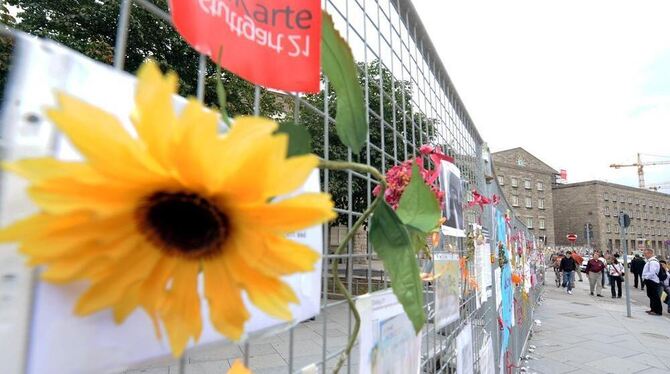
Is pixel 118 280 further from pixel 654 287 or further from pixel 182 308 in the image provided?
pixel 654 287

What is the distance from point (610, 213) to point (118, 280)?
61425mm

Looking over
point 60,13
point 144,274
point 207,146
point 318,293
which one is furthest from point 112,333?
point 60,13

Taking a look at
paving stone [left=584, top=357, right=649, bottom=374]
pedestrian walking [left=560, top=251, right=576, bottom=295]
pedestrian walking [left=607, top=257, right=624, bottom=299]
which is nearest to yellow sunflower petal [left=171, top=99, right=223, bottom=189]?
paving stone [left=584, top=357, right=649, bottom=374]

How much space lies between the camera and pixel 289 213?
274 mm

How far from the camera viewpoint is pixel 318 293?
0.61 metres

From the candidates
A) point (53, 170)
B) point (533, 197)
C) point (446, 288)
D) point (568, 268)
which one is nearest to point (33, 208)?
point (53, 170)

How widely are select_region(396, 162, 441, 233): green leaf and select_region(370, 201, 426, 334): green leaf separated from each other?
77mm

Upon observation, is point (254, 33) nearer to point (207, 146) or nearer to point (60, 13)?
point (207, 146)

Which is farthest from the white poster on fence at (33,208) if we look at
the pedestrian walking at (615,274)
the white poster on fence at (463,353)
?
the pedestrian walking at (615,274)

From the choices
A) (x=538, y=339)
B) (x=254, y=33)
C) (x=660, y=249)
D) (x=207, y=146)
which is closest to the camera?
(x=207, y=146)

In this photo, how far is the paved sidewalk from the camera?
192 inches

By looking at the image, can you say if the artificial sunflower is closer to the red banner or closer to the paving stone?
the red banner

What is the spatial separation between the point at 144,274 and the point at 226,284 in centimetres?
6

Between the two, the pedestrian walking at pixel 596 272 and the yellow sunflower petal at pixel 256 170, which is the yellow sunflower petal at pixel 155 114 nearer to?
the yellow sunflower petal at pixel 256 170
